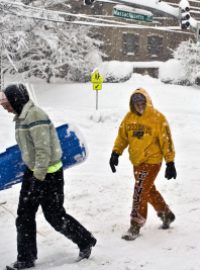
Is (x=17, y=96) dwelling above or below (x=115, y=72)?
above

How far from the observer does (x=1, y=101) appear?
5.03 meters

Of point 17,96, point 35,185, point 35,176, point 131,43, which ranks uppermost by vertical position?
point 17,96

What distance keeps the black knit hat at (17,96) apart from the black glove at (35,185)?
64cm

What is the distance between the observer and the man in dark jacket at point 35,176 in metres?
4.89

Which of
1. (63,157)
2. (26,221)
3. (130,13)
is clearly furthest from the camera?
(130,13)

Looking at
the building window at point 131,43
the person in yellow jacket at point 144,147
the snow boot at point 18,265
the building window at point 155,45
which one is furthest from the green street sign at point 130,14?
the building window at point 155,45

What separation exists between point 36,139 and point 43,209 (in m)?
0.74

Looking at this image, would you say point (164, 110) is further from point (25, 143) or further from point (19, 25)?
point (25, 143)

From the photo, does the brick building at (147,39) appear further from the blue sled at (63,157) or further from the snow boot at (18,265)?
the snow boot at (18,265)

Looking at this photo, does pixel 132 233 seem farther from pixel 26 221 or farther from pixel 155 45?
pixel 155 45

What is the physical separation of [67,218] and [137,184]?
3.47 feet

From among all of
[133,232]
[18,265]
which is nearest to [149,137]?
[133,232]

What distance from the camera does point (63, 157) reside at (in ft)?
18.9

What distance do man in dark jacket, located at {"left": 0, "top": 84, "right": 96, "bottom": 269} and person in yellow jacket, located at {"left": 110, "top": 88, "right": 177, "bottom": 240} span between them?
86 centimetres
